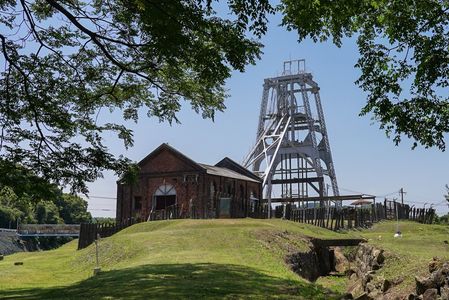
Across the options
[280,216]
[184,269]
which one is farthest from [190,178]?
[184,269]

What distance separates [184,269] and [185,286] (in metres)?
3.32

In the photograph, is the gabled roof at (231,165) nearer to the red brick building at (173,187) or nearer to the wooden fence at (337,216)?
the red brick building at (173,187)

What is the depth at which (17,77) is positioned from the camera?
54.1ft

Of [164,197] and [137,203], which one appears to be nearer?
[164,197]

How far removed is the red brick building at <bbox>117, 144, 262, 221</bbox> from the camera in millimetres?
42500

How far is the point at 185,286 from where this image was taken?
43.6 feet

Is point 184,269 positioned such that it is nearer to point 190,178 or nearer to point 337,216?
point 337,216

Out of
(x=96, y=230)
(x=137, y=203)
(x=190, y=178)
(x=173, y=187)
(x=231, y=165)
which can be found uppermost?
(x=231, y=165)

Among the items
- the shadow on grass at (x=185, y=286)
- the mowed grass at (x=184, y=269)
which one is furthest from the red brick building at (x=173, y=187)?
the shadow on grass at (x=185, y=286)

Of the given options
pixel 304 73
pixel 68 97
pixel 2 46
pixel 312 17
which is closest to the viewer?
pixel 312 17

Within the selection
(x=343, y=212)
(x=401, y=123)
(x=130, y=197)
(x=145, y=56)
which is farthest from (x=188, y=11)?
(x=130, y=197)

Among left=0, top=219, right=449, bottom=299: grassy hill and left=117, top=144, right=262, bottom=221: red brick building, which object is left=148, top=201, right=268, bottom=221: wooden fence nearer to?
left=117, top=144, right=262, bottom=221: red brick building

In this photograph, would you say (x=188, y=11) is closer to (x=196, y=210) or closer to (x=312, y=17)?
(x=312, y=17)

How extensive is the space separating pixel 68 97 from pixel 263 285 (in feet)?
29.8
